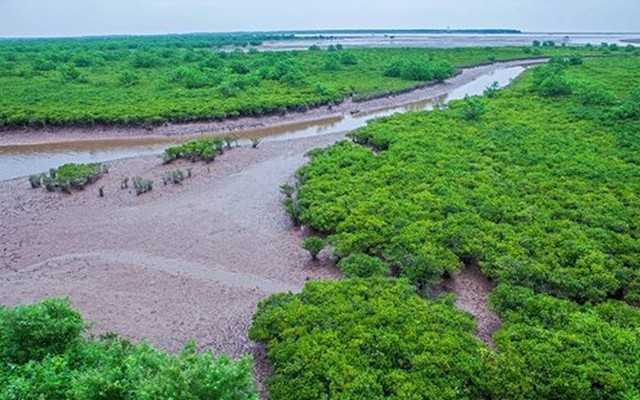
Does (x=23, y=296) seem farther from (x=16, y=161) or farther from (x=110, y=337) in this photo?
(x=16, y=161)

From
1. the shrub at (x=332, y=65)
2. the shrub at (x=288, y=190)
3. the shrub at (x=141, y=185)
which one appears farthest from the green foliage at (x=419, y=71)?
the shrub at (x=141, y=185)

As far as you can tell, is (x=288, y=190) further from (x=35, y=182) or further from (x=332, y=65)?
(x=332, y=65)

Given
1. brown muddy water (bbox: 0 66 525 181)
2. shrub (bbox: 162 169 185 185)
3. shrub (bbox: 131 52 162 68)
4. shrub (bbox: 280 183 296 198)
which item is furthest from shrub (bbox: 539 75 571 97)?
shrub (bbox: 131 52 162 68)

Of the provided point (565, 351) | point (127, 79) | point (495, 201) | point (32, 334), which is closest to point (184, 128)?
point (127, 79)

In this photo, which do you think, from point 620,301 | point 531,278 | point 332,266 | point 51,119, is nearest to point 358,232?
point 332,266

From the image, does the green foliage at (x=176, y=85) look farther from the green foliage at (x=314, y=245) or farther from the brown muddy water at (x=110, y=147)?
the green foliage at (x=314, y=245)

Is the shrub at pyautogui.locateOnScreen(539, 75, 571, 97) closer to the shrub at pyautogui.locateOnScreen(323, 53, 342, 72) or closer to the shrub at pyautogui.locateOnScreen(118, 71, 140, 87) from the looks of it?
the shrub at pyautogui.locateOnScreen(323, 53, 342, 72)
